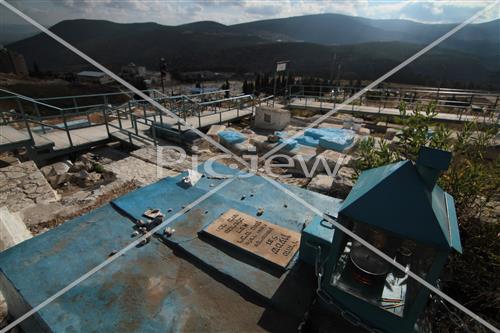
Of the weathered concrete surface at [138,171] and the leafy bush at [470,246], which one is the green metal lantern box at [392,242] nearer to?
the leafy bush at [470,246]

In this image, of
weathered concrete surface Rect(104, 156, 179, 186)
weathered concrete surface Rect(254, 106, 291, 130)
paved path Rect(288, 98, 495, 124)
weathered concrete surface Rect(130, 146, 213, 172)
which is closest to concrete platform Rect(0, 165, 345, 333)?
weathered concrete surface Rect(104, 156, 179, 186)

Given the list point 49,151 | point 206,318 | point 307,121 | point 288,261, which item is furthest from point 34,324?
point 307,121

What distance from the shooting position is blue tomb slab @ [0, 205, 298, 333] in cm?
A: 202

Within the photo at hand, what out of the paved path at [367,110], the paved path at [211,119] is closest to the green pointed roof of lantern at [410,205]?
the paved path at [211,119]

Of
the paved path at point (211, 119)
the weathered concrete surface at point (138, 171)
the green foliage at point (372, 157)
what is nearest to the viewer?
the green foliage at point (372, 157)

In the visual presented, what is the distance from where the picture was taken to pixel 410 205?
160cm

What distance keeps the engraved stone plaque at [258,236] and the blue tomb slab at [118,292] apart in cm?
47

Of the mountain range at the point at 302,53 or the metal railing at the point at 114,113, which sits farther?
the mountain range at the point at 302,53

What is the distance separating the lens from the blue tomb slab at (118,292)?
202cm

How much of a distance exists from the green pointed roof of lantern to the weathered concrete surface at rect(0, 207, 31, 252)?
370 cm

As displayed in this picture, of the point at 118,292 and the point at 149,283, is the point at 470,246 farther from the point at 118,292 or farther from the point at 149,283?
the point at 118,292

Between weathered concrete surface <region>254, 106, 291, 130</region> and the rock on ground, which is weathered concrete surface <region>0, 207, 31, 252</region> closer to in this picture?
the rock on ground

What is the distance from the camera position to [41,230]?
3.46 m

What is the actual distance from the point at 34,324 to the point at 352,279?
2.66m
